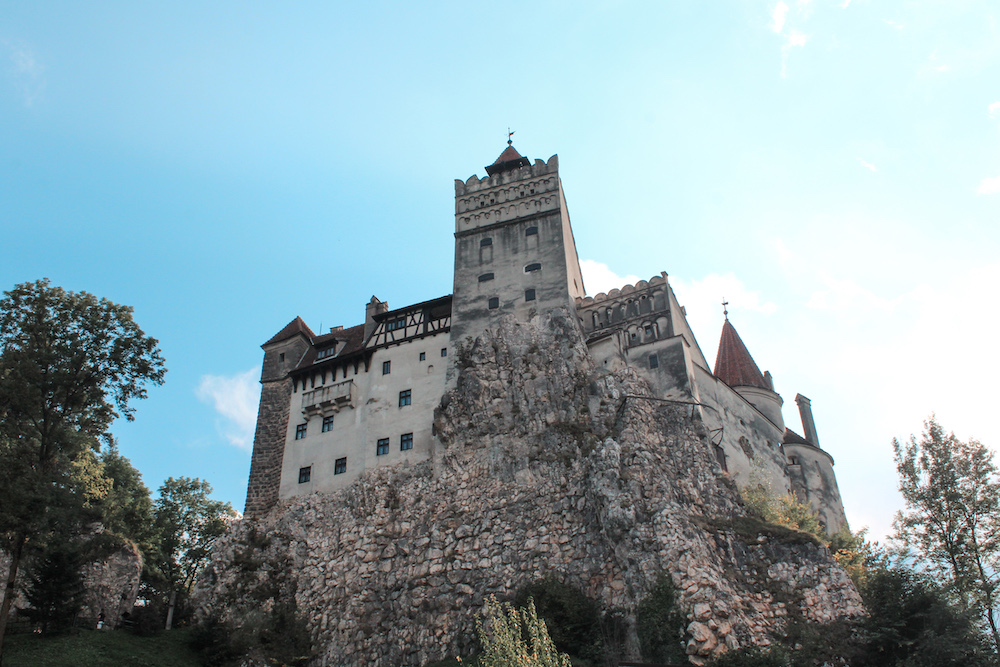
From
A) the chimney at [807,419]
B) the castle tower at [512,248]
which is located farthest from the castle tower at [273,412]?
the chimney at [807,419]

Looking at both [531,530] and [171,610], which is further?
[171,610]

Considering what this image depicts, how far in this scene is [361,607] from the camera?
37.6 metres

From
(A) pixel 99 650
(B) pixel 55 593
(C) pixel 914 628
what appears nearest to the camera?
(C) pixel 914 628

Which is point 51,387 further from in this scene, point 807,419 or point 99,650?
point 807,419

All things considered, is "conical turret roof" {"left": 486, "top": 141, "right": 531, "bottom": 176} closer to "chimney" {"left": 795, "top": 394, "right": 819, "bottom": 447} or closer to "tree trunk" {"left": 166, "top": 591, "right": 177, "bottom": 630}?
"chimney" {"left": 795, "top": 394, "right": 819, "bottom": 447}

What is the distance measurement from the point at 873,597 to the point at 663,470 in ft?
33.1

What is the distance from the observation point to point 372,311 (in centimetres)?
→ 5031

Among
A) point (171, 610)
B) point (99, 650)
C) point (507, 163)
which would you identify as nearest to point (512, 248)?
point (507, 163)

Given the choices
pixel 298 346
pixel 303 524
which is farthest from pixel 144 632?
pixel 298 346

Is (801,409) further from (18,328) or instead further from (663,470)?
(18,328)

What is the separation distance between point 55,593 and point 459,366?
838 inches

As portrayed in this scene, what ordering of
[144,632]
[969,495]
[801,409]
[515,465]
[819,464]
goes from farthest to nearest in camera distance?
[801,409] → [819,464] → [515,465] → [144,632] → [969,495]

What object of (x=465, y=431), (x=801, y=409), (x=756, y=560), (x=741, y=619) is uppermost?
(x=801, y=409)

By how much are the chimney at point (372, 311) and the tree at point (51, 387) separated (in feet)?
55.8
